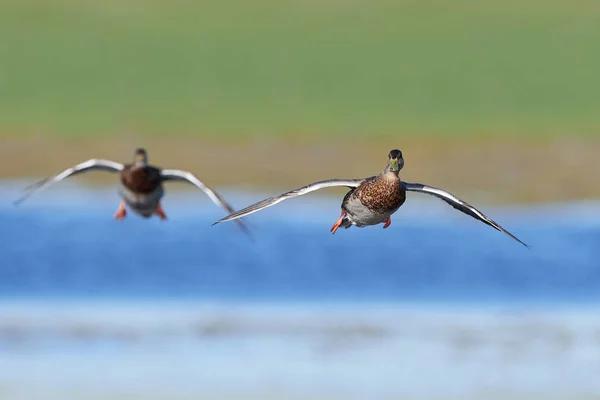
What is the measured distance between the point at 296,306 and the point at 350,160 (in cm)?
2383

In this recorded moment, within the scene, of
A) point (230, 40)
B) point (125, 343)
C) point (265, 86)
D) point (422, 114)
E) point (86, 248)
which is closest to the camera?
point (125, 343)

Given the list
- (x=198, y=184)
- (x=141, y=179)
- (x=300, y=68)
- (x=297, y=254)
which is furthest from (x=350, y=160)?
(x=198, y=184)

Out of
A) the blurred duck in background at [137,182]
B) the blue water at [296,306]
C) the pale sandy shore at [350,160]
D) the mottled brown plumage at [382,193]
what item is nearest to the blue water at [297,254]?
the blue water at [296,306]

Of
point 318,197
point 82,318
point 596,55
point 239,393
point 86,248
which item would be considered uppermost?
point 596,55

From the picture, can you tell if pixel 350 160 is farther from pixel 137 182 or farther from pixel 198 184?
pixel 198 184

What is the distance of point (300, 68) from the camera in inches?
3093

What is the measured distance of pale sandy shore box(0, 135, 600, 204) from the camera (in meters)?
50.3

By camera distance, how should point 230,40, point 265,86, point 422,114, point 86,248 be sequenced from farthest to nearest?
point 230,40 → point 265,86 → point 422,114 → point 86,248

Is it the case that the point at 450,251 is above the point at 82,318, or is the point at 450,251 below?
above

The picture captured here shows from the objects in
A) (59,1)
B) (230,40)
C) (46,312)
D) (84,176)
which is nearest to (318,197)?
(84,176)

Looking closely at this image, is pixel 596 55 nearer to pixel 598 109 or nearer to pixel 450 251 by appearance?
pixel 598 109

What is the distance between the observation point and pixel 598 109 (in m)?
70.9

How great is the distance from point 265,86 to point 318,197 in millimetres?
26574

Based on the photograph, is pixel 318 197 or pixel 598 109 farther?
pixel 598 109
